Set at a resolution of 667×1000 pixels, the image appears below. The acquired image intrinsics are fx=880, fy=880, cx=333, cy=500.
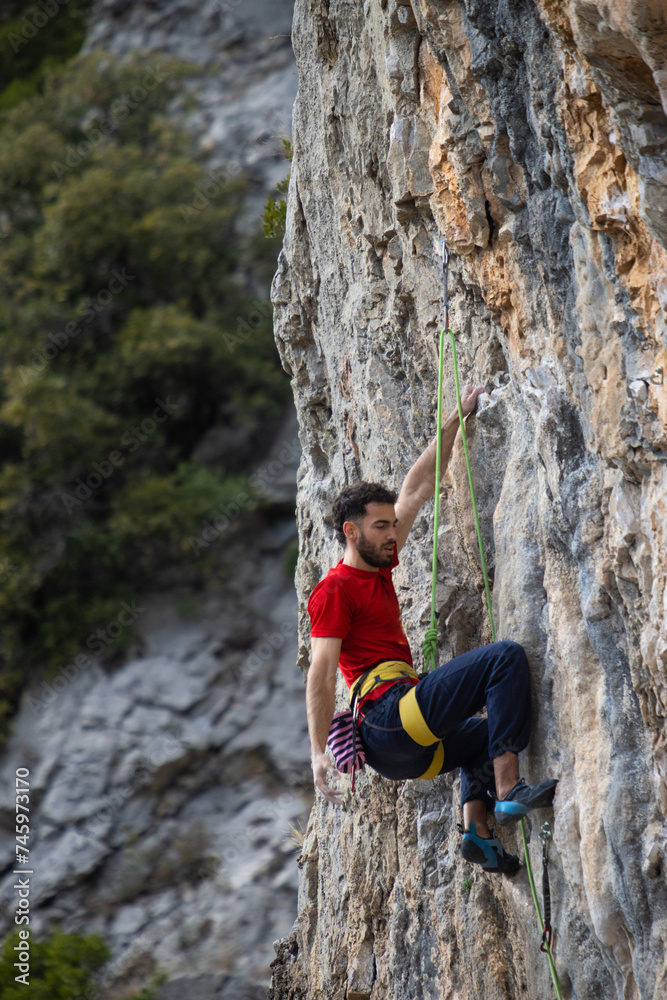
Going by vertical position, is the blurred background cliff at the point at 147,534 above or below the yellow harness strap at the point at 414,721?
above

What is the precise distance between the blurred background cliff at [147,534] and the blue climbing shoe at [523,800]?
30.9 ft

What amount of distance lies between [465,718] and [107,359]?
1243cm

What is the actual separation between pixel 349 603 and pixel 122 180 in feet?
43.3

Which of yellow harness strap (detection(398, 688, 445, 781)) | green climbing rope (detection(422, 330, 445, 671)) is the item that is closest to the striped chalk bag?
yellow harness strap (detection(398, 688, 445, 781))

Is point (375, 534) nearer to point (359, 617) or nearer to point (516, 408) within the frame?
point (359, 617)

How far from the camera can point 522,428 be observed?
386 cm

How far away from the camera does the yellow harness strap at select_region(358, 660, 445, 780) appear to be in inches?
148

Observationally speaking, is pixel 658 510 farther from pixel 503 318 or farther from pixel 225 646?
pixel 225 646

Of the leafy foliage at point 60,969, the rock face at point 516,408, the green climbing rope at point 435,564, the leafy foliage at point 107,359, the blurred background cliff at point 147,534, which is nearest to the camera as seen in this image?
the rock face at point 516,408

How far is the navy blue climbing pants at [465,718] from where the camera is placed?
3.56 m

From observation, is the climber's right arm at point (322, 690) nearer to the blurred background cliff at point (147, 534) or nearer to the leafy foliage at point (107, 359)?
the blurred background cliff at point (147, 534)

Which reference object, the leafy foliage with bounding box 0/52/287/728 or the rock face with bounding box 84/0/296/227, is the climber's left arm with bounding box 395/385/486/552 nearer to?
the leafy foliage with bounding box 0/52/287/728

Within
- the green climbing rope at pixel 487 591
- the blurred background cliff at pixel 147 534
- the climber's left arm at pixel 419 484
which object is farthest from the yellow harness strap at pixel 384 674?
the blurred background cliff at pixel 147 534

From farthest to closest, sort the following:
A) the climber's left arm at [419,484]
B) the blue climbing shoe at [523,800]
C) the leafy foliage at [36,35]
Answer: the leafy foliage at [36,35] < the climber's left arm at [419,484] < the blue climbing shoe at [523,800]
